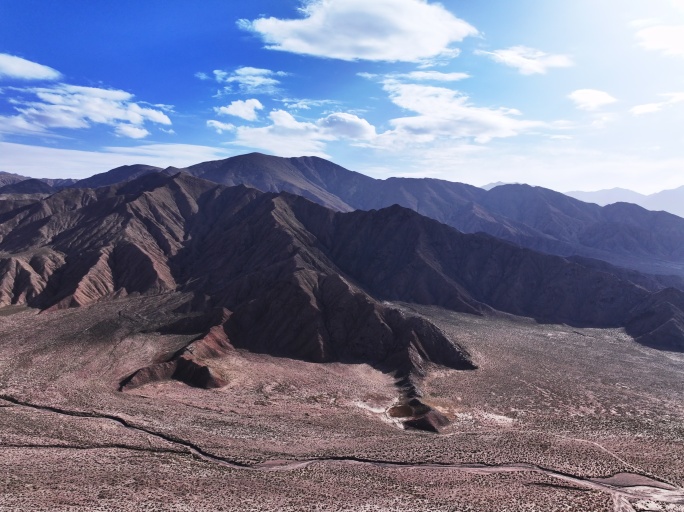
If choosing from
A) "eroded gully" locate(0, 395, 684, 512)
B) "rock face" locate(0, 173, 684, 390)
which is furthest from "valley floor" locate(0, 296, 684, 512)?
"rock face" locate(0, 173, 684, 390)

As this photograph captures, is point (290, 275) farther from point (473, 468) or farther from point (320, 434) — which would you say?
point (473, 468)

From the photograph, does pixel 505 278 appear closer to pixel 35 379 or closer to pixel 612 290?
pixel 612 290

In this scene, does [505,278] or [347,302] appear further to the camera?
[505,278]

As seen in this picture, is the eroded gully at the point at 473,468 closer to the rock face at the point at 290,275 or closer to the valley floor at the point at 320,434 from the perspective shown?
the valley floor at the point at 320,434

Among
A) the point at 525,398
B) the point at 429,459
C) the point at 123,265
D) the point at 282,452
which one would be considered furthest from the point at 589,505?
the point at 123,265

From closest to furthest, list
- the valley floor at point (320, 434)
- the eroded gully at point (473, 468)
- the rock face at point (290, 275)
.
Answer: the valley floor at point (320, 434)
the eroded gully at point (473, 468)
the rock face at point (290, 275)

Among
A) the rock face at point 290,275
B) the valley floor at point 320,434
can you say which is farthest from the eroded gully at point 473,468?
the rock face at point 290,275

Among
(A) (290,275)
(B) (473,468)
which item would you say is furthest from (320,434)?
(A) (290,275)
